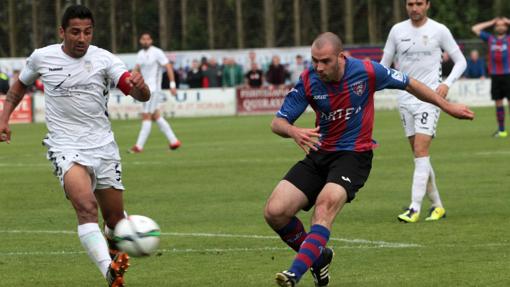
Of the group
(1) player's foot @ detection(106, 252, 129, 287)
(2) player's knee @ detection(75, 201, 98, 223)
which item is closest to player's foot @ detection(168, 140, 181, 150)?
(2) player's knee @ detection(75, 201, 98, 223)

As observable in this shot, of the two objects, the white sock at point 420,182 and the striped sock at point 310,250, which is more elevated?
the striped sock at point 310,250

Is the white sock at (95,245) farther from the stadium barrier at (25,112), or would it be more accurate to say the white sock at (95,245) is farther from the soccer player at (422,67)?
the stadium barrier at (25,112)

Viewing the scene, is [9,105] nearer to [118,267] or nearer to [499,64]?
[118,267]

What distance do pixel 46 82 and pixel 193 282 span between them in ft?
6.15

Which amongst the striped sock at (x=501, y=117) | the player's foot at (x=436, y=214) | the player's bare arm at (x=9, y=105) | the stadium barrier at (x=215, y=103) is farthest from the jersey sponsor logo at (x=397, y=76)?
the stadium barrier at (x=215, y=103)

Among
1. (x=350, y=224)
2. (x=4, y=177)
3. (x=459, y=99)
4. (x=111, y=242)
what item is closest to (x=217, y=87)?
(x=459, y=99)

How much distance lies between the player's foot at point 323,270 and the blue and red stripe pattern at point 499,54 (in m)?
17.6

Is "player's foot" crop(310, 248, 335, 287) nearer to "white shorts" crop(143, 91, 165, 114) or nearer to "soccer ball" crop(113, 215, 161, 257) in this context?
"soccer ball" crop(113, 215, 161, 257)

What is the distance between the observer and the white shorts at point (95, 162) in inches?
360

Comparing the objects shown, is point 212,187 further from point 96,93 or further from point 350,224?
point 96,93

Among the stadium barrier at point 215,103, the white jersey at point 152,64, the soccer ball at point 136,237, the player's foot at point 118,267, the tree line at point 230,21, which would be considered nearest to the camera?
the player's foot at point 118,267

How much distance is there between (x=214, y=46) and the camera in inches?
2098

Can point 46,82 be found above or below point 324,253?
above

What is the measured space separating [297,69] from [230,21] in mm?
10945
